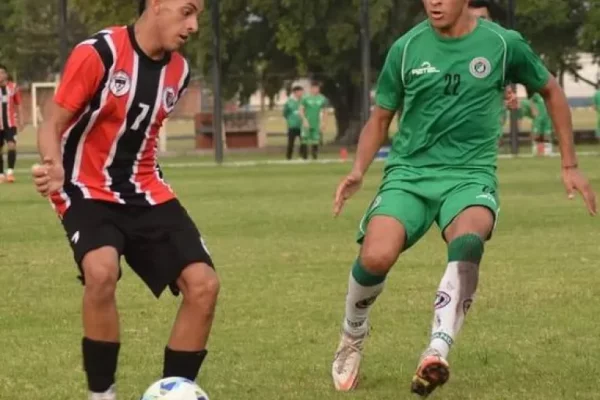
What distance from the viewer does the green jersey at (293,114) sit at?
3928 cm

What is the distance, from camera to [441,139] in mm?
7395

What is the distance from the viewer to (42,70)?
51.7 meters

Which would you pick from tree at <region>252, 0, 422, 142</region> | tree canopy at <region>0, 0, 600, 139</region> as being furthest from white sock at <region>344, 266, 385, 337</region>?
tree at <region>252, 0, 422, 142</region>

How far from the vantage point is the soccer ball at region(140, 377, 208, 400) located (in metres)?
6.18

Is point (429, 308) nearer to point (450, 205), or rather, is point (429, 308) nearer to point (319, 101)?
point (450, 205)

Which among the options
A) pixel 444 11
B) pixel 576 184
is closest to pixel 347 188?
pixel 444 11

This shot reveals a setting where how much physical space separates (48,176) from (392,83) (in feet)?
6.51

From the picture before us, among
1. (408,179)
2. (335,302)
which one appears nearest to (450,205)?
(408,179)

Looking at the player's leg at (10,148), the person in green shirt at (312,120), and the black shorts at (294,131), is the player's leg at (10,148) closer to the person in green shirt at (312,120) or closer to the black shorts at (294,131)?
the person in green shirt at (312,120)

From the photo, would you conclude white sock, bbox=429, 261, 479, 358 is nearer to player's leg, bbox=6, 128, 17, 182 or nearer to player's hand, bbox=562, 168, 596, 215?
player's hand, bbox=562, 168, 596, 215

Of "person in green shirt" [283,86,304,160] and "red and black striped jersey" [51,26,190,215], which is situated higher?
"red and black striped jersey" [51,26,190,215]

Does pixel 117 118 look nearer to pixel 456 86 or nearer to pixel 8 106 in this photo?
pixel 456 86

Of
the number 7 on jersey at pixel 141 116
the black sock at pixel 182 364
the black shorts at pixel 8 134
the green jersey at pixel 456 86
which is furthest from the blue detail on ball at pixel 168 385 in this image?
the black shorts at pixel 8 134

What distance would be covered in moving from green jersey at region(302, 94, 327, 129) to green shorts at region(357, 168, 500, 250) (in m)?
31.0
